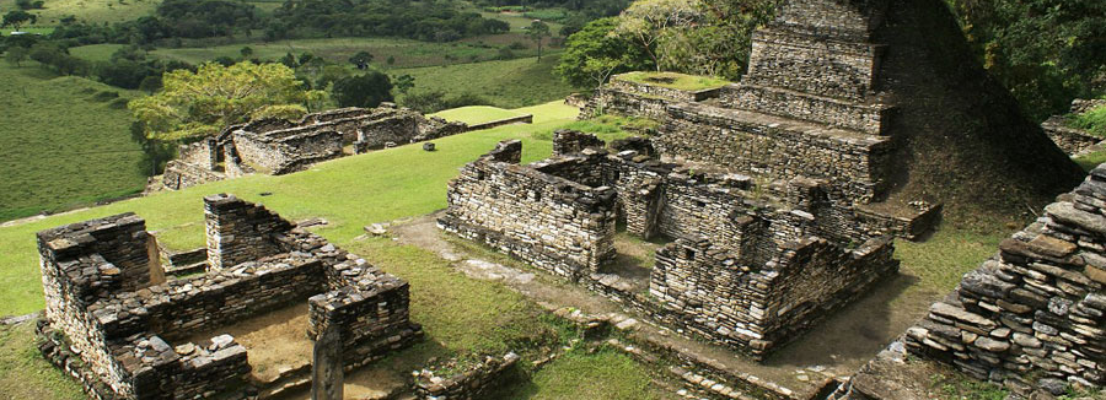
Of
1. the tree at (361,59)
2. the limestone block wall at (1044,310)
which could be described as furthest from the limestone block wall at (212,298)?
the tree at (361,59)

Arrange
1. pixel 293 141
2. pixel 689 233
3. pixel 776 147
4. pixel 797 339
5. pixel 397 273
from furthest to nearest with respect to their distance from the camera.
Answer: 1. pixel 293 141
2. pixel 776 147
3. pixel 689 233
4. pixel 397 273
5. pixel 797 339

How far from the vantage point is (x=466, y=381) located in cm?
1032

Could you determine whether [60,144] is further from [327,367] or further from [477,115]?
[327,367]

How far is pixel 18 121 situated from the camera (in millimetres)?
68438

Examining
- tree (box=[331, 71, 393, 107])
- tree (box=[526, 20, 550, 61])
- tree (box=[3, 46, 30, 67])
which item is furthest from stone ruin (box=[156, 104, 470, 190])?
tree (box=[526, 20, 550, 61])

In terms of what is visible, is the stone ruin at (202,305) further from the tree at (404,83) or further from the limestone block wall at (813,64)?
the tree at (404,83)

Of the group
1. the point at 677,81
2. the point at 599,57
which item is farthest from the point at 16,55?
the point at 677,81

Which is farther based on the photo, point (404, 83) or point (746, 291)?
point (404, 83)

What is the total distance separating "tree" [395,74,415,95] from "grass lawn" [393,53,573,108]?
0.95m

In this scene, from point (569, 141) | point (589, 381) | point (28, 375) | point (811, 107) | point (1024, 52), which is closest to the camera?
point (28, 375)

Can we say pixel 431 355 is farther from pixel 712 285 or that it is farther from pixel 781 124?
pixel 781 124

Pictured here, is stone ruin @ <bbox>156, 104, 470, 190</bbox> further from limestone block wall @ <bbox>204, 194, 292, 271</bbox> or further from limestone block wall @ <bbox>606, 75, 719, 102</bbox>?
limestone block wall @ <bbox>204, 194, 292, 271</bbox>

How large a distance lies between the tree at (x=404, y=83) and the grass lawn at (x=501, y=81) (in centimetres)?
95

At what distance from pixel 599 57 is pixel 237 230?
37977mm
